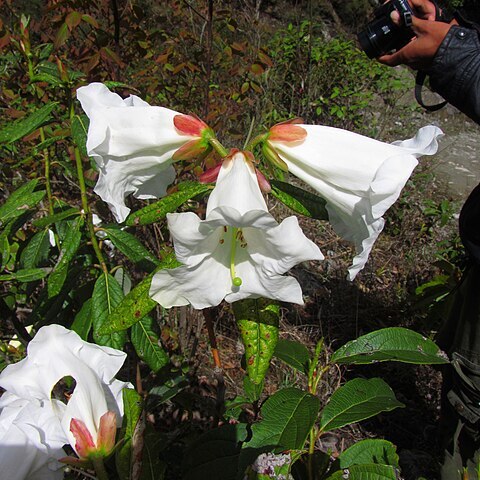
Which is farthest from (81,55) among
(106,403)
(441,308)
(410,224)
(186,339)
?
(410,224)

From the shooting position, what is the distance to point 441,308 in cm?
252

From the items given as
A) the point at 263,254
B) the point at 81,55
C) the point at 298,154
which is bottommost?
the point at 81,55

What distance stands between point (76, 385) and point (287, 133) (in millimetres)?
518

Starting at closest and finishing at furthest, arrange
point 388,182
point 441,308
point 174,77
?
point 388,182, point 441,308, point 174,77

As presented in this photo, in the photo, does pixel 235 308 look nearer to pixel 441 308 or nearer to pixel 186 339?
pixel 186 339

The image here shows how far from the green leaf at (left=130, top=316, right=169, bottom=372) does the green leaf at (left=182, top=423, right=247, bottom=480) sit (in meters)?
0.19

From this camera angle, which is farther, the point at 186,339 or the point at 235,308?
the point at 186,339

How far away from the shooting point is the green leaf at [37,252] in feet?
4.26

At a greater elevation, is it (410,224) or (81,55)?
(81,55)

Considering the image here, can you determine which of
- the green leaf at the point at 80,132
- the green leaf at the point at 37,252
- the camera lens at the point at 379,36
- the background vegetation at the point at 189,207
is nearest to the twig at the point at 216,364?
the background vegetation at the point at 189,207

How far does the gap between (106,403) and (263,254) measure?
1.09 ft

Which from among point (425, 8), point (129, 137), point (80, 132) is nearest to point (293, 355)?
point (129, 137)

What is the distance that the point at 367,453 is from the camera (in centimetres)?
108

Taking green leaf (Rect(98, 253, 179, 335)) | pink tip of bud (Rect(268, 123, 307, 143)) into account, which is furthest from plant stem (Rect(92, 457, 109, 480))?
pink tip of bud (Rect(268, 123, 307, 143))
